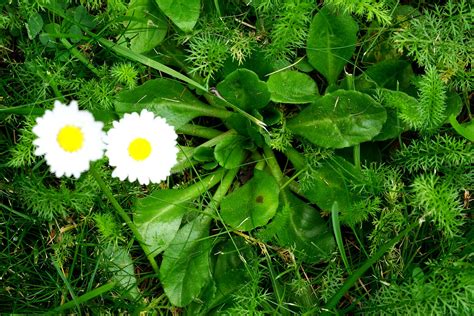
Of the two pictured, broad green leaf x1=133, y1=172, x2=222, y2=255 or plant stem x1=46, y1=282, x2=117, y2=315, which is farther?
broad green leaf x1=133, y1=172, x2=222, y2=255

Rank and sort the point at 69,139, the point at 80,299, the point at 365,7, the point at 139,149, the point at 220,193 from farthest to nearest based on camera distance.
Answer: the point at 220,193, the point at 365,7, the point at 80,299, the point at 139,149, the point at 69,139

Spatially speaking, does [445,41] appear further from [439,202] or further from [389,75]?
[439,202]

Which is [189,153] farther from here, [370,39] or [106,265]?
[370,39]

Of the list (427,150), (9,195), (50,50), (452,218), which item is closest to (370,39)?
(427,150)

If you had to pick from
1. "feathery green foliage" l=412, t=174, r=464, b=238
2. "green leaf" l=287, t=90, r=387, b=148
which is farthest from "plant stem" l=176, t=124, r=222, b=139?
"feathery green foliage" l=412, t=174, r=464, b=238

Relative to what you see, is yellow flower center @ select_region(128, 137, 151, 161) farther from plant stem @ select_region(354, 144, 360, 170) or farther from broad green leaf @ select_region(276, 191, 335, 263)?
plant stem @ select_region(354, 144, 360, 170)

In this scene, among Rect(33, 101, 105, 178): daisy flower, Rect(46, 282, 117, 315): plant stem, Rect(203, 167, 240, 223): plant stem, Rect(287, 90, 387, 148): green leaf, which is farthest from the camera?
Rect(203, 167, 240, 223): plant stem

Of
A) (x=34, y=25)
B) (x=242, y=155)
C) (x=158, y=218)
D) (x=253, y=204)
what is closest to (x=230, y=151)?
(x=242, y=155)
